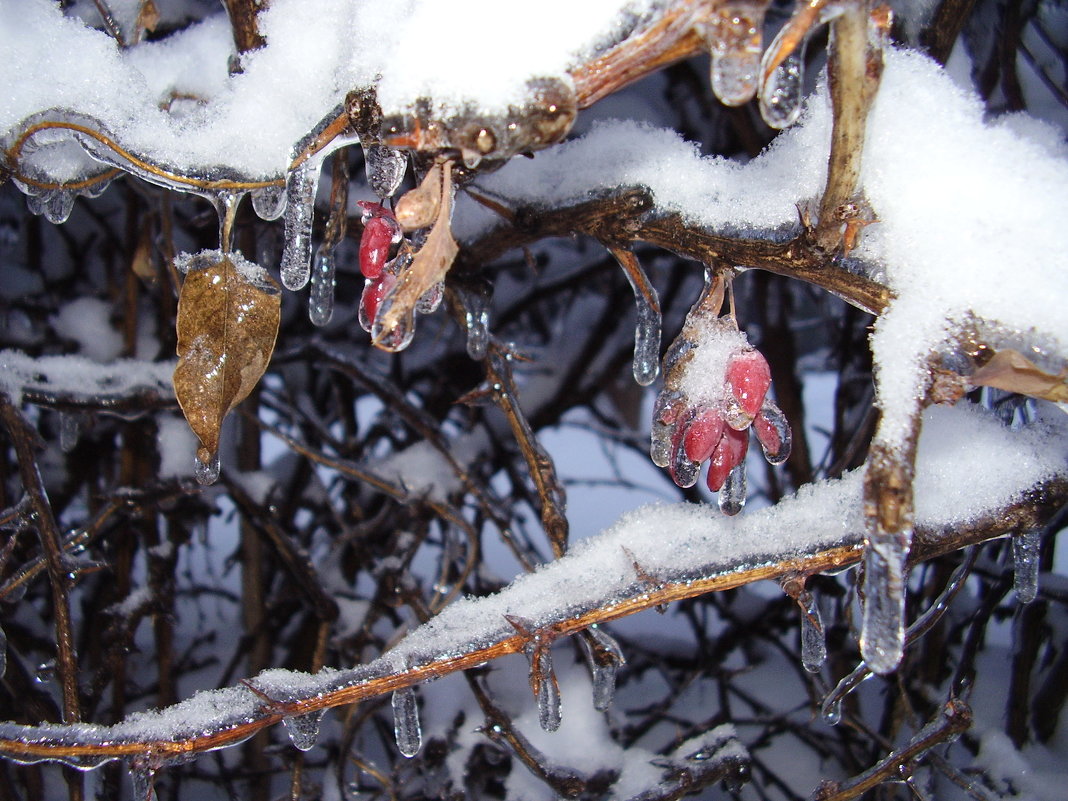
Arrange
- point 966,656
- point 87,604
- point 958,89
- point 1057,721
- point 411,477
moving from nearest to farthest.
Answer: point 958,89, point 966,656, point 1057,721, point 411,477, point 87,604

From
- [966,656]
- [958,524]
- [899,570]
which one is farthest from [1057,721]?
[899,570]

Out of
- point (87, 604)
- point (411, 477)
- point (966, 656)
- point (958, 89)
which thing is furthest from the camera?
point (87, 604)

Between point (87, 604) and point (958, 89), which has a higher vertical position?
point (87, 604)

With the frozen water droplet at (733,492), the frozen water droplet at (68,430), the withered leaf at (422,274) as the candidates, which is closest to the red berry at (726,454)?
the frozen water droplet at (733,492)

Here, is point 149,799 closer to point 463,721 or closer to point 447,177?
point 447,177

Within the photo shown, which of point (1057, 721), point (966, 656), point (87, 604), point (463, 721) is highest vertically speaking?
point (87, 604)

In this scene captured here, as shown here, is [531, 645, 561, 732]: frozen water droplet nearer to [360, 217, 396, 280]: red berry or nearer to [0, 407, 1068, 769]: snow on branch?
[0, 407, 1068, 769]: snow on branch

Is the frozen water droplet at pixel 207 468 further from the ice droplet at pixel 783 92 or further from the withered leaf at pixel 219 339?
the ice droplet at pixel 783 92
